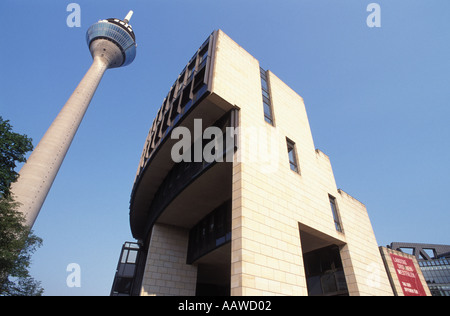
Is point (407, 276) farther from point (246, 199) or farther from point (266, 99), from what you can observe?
Answer: point (266, 99)

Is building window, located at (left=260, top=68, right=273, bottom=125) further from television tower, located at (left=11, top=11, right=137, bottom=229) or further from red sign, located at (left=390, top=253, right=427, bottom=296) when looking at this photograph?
television tower, located at (left=11, top=11, right=137, bottom=229)

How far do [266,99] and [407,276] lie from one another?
68.0ft

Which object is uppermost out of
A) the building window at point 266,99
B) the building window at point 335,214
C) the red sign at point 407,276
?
the building window at point 266,99

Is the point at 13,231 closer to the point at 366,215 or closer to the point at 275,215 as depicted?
the point at 275,215

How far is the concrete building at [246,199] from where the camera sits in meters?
13.4

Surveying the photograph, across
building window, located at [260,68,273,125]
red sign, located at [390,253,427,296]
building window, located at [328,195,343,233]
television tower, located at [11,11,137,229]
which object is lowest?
red sign, located at [390,253,427,296]

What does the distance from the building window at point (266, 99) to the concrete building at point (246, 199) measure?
0.14 meters

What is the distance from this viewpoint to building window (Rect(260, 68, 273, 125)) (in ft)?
64.9

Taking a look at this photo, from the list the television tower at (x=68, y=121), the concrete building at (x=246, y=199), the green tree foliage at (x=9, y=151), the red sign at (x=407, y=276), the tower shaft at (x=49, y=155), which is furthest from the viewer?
the television tower at (x=68, y=121)

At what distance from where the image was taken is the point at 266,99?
21.4 metres

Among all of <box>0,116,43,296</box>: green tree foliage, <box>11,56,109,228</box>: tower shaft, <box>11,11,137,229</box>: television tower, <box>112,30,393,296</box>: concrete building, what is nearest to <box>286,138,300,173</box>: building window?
<box>112,30,393,296</box>: concrete building

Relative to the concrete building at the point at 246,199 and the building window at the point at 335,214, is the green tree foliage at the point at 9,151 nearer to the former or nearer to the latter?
the concrete building at the point at 246,199

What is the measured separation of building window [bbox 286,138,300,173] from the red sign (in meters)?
13.4

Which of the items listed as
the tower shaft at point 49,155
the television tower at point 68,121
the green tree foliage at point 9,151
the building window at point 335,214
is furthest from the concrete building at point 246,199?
the television tower at point 68,121
